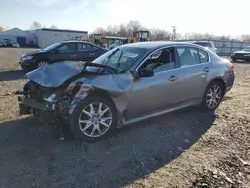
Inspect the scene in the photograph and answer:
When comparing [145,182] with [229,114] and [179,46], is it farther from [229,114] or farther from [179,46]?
[229,114]

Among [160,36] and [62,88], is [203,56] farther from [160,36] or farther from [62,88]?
[160,36]

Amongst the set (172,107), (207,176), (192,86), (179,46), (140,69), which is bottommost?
(207,176)

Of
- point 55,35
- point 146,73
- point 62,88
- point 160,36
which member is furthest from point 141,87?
point 160,36

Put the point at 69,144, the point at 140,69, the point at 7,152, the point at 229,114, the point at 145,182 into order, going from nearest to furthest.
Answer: the point at 145,182, the point at 7,152, the point at 69,144, the point at 140,69, the point at 229,114

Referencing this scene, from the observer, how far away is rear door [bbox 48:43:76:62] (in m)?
11.0

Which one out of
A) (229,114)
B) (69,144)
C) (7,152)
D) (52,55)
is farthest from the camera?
(52,55)

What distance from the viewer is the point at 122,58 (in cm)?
456

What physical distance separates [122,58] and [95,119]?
1.39 m

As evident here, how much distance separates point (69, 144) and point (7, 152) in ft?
2.94

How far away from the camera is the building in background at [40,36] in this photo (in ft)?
165

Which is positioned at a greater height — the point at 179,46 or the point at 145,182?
the point at 179,46

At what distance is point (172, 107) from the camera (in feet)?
→ 15.4

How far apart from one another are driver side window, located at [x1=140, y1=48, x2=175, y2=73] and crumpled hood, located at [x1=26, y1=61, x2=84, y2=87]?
4.00 ft

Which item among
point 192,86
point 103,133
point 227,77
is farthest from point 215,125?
point 103,133
